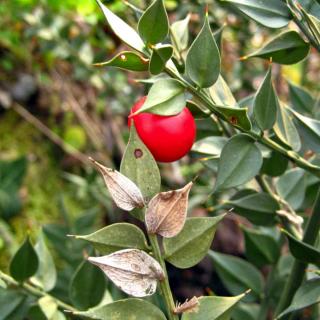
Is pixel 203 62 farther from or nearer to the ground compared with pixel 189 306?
farther from the ground

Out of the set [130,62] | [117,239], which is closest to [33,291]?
[117,239]

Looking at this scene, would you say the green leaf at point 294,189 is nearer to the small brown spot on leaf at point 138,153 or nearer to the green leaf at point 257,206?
the green leaf at point 257,206

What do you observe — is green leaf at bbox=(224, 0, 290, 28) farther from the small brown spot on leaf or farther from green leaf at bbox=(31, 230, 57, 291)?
green leaf at bbox=(31, 230, 57, 291)

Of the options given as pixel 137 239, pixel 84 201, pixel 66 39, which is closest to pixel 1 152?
pixel 84 201

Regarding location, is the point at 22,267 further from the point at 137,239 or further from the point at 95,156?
the point at 95,156

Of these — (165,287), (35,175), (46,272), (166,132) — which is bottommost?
(35,175)

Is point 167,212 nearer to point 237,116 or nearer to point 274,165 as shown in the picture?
point 237,116

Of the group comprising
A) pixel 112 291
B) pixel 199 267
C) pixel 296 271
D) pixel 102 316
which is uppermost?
pixel 102 316

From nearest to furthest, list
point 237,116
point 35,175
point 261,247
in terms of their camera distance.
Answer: point 237,116, point 261,247, point 35,175
